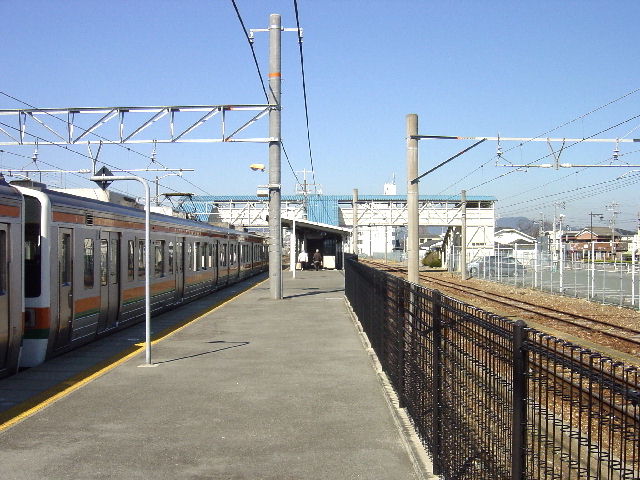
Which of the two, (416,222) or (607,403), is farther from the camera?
(416,222)

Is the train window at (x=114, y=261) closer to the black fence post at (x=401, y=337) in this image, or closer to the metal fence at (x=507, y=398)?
the black fence post at (x=401, y=337)

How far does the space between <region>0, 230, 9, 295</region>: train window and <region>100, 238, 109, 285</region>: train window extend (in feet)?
13.5

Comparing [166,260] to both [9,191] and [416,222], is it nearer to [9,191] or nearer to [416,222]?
[416,222]

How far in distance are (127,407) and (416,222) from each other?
7.84 m

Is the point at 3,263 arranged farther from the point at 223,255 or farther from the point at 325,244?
the point at 325,244

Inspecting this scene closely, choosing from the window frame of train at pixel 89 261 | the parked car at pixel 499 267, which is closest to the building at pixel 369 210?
the parked car at pixel 499 267

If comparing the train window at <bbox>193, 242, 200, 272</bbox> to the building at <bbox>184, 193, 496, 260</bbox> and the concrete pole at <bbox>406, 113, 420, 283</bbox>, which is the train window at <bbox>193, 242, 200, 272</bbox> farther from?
the building at <bbox>184, 193, 496, 260</bbox>

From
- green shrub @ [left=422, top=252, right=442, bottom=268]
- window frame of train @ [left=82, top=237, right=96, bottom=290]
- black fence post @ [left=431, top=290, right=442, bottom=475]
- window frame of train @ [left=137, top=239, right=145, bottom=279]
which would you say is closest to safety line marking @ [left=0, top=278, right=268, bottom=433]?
window frame of train @ [left=82, top=237, right=96, bottom=290]

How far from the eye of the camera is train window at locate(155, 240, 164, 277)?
17.8 m

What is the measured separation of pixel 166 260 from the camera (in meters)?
18.9

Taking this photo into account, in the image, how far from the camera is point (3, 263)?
869cm

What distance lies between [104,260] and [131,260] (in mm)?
1728

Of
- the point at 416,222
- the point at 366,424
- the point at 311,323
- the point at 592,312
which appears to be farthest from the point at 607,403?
the point at 592,312

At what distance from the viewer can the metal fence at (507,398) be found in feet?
8.93
